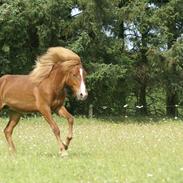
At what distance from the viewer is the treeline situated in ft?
91.6

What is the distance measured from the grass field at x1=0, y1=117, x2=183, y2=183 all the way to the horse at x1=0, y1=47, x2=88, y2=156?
2.68ft

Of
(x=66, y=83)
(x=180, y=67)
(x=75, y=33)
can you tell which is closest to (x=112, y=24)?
(x=75, y=33)

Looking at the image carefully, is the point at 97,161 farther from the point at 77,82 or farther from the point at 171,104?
the point at 171,104

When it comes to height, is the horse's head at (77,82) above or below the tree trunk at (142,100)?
above

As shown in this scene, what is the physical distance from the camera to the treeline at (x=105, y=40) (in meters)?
27.9

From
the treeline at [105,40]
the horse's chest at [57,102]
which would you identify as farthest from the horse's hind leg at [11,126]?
the treeline at [105,40]

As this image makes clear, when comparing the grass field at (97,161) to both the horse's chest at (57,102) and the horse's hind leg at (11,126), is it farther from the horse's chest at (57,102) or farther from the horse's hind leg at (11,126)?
the horse's chest at (57,102)

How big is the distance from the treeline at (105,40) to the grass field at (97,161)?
1117 cm

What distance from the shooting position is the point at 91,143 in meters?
15.5

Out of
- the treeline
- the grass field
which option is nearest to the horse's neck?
the grass field

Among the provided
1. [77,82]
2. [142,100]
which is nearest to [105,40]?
[142,100]

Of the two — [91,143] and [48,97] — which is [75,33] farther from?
[48,97]

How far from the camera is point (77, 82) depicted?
41.3 ft

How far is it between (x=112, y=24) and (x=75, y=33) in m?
2.00
